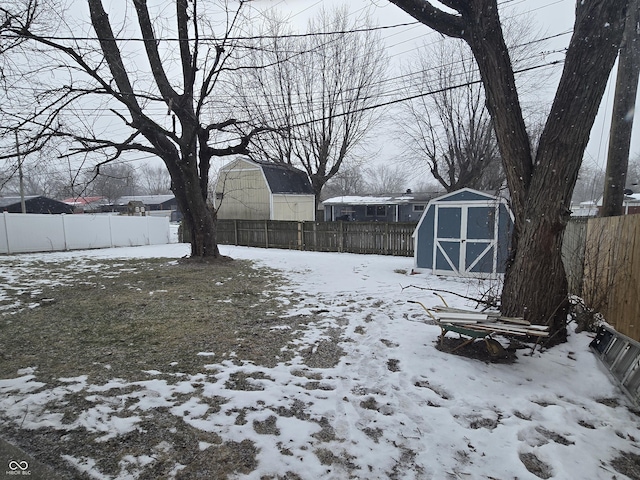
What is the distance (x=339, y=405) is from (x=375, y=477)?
774 millimetres

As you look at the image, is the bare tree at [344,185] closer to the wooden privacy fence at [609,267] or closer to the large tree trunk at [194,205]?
the large tree trunk at [194,205]

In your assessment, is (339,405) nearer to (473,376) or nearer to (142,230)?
(473,376)

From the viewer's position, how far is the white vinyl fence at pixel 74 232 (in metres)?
12.6

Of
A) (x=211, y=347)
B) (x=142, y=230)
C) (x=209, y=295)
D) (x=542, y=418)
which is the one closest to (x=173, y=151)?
(x=209, y=295)

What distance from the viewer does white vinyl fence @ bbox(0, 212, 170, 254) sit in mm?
12586

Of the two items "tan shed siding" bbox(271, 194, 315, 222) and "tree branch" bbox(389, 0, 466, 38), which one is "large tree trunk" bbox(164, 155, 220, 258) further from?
"tan shed siding" bbox(271, 194, 315, 222)

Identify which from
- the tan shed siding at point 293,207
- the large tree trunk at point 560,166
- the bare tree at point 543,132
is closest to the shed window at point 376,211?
the tan shed siding at point 293,207

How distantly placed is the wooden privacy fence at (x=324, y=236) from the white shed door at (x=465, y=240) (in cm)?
340

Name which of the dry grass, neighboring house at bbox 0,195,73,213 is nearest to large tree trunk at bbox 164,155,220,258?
the dry grass

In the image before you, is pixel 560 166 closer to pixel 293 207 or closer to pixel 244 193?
pixel 293 207

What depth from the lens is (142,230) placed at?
55.9 ft

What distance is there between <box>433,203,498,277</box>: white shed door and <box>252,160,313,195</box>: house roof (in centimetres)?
1191

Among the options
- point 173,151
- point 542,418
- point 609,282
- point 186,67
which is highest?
point 186,67

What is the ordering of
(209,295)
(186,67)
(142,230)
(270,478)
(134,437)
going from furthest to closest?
(142,230) → (186,67) → (209,295) → (134,437) → (270,478)
